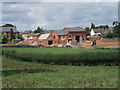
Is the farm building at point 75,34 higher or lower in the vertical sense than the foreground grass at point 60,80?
higher

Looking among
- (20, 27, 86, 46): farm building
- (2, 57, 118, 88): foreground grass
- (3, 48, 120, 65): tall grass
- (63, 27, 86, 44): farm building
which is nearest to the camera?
(2, 57, 118, 88): foreground grass

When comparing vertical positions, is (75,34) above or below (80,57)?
above

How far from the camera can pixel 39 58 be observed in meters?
29.2

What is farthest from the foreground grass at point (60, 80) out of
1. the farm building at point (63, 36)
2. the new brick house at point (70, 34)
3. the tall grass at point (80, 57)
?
the new brick house at point (70, 34)

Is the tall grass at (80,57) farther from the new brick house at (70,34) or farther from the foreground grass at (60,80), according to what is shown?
the new brick house at (70,34)

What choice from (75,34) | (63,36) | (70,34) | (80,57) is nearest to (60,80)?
(80,57)

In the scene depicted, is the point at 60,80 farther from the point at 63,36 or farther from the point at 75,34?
the point at 75,34

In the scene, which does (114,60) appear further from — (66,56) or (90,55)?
(66,56)

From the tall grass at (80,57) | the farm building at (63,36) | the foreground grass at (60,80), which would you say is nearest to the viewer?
the foreground grass at (60,80)

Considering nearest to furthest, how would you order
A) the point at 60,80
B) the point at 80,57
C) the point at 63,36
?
1. the point at 60,80
2. the point at 80,57
3. the point at 63,36

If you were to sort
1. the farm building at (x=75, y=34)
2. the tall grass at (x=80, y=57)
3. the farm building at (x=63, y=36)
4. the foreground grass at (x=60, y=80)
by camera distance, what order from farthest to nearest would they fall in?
1. the farm building at (x=75, y=34)
2. the farm building at (x=63, y=36)
3. the tall grass at (x=80, y=57)
4. the foreground grass at (x=60, y=80)

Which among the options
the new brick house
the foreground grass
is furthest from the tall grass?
the new brick house

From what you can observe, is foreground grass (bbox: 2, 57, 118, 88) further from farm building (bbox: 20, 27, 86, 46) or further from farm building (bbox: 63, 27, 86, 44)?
farm building (bbox: 63, 27, 86, 44)

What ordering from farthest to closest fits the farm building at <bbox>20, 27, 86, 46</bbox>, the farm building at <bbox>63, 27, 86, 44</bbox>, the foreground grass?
the farm building at <bbox>63, 27, 86, 44</bbox> → the farm building at <bbox>20, 27, 86, 46</bbox> → the foreground grass
